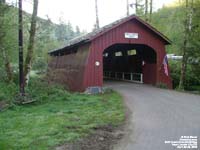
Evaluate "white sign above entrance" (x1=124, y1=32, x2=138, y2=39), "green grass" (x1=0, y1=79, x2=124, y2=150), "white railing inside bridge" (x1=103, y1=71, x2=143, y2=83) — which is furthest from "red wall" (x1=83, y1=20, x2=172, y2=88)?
"green grass" (x1=0, y1=79, x2=124, y2=150)

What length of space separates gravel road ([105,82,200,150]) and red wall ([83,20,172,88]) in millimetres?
3750

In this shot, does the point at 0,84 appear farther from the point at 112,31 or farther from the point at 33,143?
the point at 33,143

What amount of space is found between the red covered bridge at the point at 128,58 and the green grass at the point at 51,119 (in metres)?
2.66

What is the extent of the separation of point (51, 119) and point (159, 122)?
318cm

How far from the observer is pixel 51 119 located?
27.9 feet

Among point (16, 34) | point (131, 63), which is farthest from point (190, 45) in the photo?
point (16, 34)

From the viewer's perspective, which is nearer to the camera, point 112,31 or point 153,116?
point 153,116

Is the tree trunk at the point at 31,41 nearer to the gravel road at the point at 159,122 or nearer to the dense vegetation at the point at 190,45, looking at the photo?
the gravel road at the point at 159,122

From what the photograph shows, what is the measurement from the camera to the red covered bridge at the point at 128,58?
1530 centimetres

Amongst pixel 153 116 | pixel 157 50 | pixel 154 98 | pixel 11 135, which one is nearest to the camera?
pixel 11 135

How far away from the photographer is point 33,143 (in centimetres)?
610

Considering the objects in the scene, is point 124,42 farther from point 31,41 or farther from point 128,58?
point 128,58

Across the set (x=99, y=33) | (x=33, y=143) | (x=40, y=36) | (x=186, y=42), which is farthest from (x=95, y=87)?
(x=33, y=143)

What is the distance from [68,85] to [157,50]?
19.6 feet
